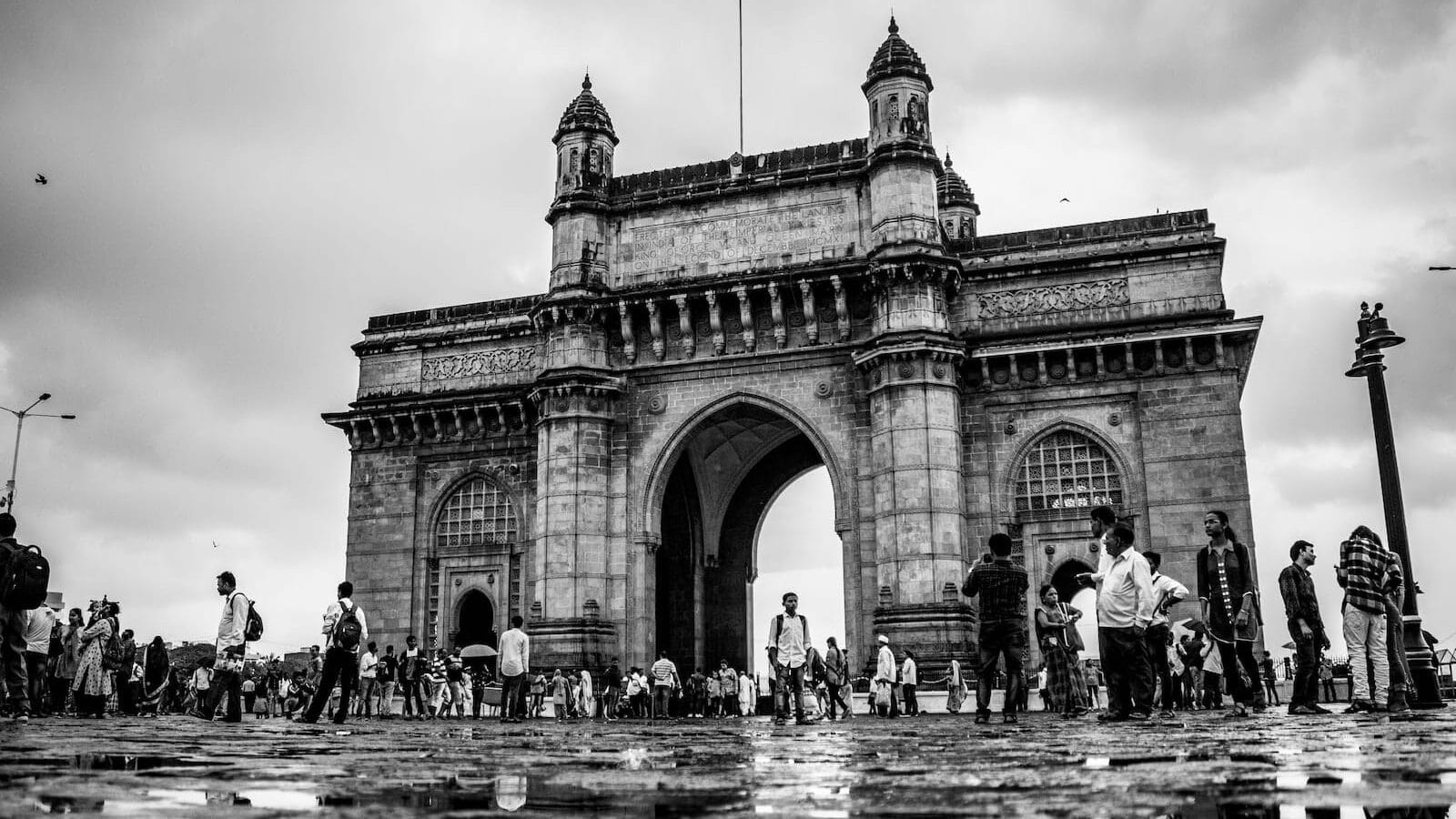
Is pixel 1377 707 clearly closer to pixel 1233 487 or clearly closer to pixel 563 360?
pixel 1233 487

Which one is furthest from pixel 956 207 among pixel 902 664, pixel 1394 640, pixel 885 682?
pixel 1394 640

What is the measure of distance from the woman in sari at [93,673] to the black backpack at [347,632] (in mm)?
5828

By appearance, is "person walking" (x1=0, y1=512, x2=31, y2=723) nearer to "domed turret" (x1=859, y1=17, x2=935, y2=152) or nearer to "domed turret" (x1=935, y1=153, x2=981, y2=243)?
"domed turret" (x1=859, y1=17, x2=935, y2=152)

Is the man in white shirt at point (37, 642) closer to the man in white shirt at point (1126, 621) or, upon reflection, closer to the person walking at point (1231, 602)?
the man in white shirt at point (1126, 621)

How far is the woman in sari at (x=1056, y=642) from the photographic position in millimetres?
16312

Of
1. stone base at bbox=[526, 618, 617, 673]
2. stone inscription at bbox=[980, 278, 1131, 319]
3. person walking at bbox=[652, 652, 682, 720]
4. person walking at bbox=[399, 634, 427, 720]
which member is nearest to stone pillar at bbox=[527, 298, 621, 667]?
stone base at bbox=[526, 618, 617, 673]

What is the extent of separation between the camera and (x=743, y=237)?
27.7m

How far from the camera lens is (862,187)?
88.9 ft

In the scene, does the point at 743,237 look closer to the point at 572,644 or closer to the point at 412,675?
the point at 572,644

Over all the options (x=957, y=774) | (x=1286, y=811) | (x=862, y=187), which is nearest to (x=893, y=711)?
(x=862, y=187)

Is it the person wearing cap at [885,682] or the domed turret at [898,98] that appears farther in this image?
the domed turret at [898,98]

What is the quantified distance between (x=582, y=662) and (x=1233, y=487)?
13682 millimetres

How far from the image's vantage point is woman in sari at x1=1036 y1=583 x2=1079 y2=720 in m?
16.3

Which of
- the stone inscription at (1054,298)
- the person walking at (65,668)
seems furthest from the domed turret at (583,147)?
the person walking at (65,668)
